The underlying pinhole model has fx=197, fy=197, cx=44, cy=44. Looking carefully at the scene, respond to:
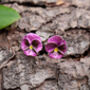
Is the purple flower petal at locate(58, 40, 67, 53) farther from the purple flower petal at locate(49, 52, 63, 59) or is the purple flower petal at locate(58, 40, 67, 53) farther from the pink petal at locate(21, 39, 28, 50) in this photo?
the pink petal at locate(21, 39, 28, 50)

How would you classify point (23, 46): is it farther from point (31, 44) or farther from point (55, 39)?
point (55, 39)

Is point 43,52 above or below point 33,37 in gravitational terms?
below

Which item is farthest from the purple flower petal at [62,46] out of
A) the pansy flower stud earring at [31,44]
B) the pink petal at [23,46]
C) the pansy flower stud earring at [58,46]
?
the pink petal at [23,46]

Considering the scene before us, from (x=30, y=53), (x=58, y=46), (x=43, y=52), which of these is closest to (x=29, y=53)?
(x=30, y=53)

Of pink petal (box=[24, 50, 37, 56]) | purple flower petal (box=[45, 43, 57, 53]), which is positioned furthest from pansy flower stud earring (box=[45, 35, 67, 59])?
pink petal (box=[24, 50, 37, 56])

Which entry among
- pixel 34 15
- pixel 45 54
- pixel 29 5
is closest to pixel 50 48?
pixel 45 54

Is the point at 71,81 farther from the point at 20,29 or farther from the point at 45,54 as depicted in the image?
the point at 20,29
